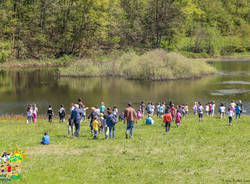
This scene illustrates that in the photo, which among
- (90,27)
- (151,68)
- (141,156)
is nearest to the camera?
(141,156)

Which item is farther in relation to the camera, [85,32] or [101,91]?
[85,32]

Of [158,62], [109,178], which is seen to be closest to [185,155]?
[109,178]

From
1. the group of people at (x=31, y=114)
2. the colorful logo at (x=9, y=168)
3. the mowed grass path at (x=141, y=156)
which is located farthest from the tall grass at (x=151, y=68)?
the colorful logo at (x=9, y=168)

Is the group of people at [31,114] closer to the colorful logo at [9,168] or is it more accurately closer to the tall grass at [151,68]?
the colorful logo at [9,168]

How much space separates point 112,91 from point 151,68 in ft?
51.5

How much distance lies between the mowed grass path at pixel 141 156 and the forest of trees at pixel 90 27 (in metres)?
83.1

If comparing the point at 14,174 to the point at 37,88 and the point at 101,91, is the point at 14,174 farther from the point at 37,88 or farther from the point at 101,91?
the point at 37,88

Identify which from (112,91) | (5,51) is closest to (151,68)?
(112,91)

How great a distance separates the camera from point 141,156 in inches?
629

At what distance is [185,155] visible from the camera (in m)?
16.1

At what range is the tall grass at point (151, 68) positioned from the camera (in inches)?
2512

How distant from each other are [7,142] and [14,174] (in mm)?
6767

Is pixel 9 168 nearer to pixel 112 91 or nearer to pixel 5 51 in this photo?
pixel 112 91

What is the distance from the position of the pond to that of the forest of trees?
127 ft
